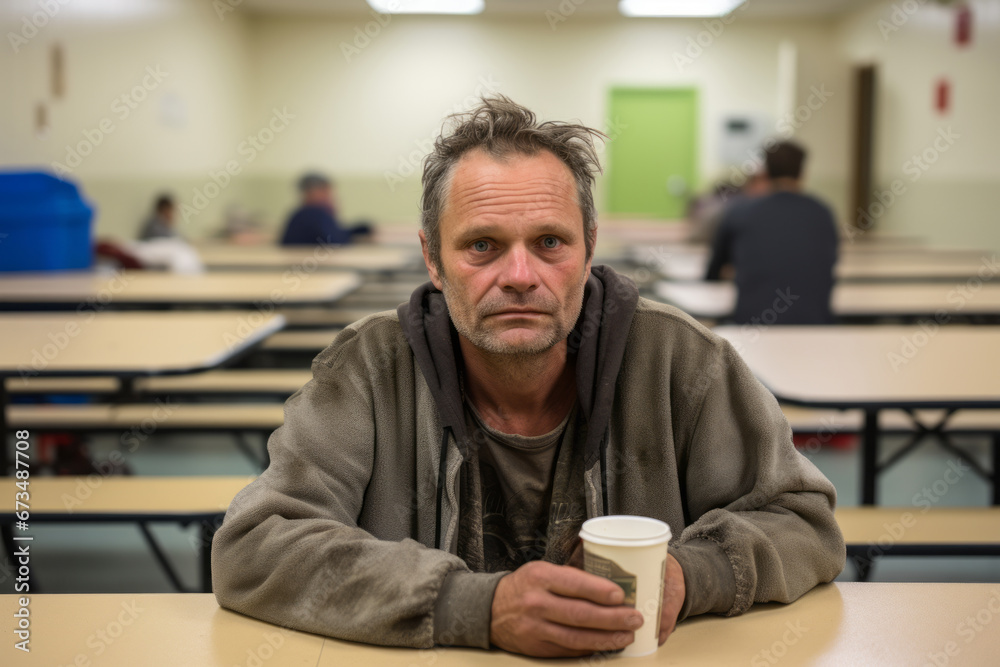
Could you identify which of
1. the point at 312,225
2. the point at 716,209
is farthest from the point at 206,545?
the point at 716,209

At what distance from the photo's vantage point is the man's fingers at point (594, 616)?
0.92 metres

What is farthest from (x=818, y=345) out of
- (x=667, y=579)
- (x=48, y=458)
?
(x=48, y=458)

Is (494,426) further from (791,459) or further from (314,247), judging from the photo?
(314,247)

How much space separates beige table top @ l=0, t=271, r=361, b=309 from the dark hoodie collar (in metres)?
2.21

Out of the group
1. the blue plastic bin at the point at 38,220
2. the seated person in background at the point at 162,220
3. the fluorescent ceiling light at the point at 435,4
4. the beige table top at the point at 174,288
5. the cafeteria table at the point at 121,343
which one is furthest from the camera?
the fluorescent ceiling light at the point at 435,4

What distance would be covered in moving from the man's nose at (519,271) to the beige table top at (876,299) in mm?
2012

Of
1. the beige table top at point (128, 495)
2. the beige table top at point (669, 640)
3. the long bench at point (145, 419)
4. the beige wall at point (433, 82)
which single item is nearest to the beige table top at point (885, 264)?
the long bench at point (145, 419)

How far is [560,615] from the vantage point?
0.94 m

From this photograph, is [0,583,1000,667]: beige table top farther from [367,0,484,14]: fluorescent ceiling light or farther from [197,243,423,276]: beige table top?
[367,0,484,14]: fluorescent ceiling light

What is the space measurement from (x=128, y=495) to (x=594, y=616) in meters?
1.56

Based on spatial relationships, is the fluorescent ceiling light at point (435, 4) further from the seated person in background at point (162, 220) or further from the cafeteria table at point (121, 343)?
the cafeteria table at point (121, 343)

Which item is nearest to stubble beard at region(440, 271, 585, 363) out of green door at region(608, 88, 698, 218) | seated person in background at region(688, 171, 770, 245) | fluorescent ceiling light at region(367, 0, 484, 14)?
seated person in background at region(688, 171, 770, 245)

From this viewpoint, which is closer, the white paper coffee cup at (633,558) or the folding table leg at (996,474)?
the white paper coffee cup at (633,558)

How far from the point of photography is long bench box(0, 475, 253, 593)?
6.52 ft
